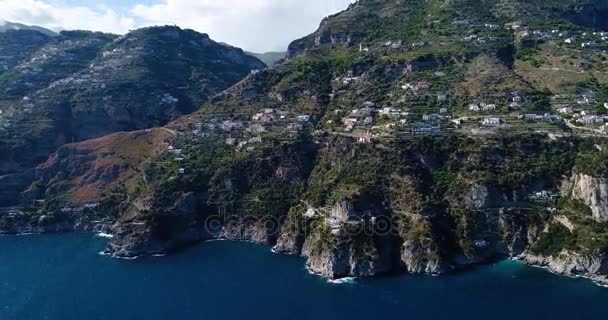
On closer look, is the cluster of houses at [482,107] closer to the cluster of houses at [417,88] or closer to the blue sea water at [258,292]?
the cluster of houses at [417,88]

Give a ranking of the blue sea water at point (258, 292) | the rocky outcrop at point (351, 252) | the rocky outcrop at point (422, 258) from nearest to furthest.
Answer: the blue sea water at point (258, 292)
the rocky outcrop at point (422, 258)
the rocky outcrop at point (351, 252)

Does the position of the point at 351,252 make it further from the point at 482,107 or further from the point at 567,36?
the point at 567,36

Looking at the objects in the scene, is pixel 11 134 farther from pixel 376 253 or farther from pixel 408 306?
pixel 408 306

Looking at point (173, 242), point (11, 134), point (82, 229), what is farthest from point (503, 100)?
point (11, 134)

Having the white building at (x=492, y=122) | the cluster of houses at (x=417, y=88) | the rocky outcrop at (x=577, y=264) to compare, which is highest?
the cluster of houses at (x=417, y=88)

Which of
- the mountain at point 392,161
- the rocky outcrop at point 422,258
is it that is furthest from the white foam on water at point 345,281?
the rocky outcrop at point 422,258
